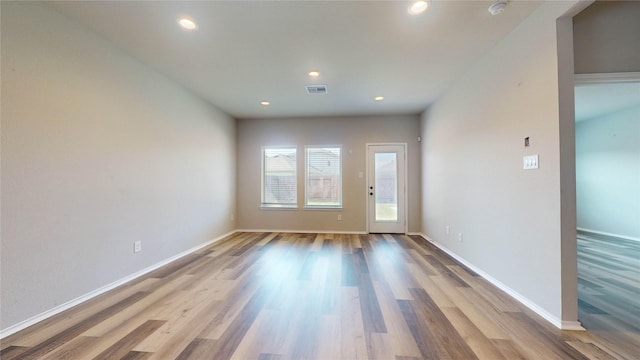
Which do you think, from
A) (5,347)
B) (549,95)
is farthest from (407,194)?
(5,347)

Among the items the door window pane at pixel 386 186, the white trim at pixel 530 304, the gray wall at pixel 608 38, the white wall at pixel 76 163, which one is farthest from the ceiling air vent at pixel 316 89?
the white trim at pixel 530 304

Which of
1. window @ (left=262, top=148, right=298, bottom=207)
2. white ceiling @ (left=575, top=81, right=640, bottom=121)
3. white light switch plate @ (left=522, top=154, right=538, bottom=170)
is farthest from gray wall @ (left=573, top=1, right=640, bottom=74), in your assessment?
window @ (left=262, top=148, right=298, bottom=207)

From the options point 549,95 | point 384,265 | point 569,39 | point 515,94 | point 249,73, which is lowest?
point 384,265

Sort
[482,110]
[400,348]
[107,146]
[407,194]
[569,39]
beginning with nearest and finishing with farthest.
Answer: [400,348] < [569,39] < [107,146] < [482,110] < [407,194]

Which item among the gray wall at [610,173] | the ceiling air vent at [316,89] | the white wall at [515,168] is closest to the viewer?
the white wall at [515,168]

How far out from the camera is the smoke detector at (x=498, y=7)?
1966 mm

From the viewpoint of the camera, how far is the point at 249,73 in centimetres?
325

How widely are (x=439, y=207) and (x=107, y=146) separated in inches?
187

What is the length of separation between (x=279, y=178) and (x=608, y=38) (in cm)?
513

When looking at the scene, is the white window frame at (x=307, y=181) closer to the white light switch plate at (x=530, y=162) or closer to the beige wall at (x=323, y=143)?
the beige wall at (x=323, y=143)

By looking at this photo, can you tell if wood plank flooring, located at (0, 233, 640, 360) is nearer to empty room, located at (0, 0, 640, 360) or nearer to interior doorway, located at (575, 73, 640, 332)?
empty room, located at (0, 0, 640, 360)

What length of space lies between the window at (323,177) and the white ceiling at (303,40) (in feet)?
5.92

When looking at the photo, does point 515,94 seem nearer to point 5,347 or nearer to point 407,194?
point 407,194

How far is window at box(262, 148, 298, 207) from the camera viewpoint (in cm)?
563
